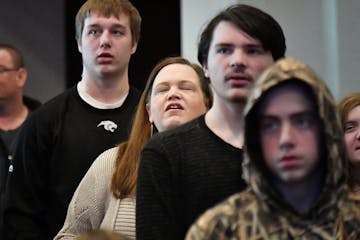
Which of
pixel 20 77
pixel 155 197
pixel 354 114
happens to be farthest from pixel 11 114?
pixel 155 197

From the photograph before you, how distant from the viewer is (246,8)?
2057 millimetres

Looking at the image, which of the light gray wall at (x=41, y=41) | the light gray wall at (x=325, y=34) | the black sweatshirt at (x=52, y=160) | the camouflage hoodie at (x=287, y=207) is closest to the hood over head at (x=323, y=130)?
the camouflage hoodie at (x=287, y=207)

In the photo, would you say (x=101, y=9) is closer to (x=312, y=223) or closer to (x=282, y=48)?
(x=282, y=48)

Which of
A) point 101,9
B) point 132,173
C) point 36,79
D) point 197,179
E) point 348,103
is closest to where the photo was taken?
point 197,179

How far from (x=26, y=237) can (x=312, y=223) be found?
1439mm

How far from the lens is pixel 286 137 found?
167cm

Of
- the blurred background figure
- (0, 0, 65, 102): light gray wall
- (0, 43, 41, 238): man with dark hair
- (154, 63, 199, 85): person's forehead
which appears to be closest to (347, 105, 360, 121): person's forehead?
the blurred background figure

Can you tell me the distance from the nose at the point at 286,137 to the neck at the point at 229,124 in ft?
1.06

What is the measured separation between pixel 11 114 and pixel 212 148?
7.79 ft

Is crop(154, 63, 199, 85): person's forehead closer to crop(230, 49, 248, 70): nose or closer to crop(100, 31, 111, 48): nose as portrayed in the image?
crop(100, 31, 111, 48): nose

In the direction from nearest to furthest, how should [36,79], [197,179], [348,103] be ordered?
[197,179], [348,103], [36,79]

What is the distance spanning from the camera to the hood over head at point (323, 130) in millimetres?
1708

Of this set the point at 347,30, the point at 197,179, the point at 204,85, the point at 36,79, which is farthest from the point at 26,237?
the point at 36,79

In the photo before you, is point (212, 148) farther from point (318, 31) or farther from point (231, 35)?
point (318, 31)
